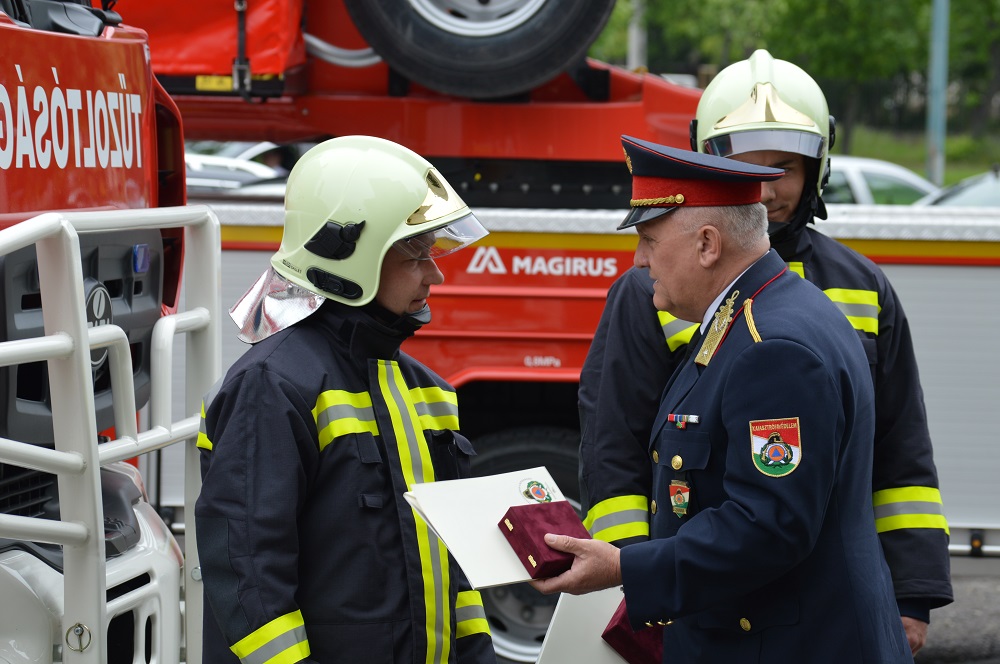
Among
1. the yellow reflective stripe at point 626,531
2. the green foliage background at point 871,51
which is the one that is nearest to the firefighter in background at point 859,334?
the yellow reflective stripe at point 626,531

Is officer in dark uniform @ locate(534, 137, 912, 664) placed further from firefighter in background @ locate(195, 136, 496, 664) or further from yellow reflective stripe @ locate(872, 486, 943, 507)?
yellow reflective stripe @ locate(872, 486, 943, 507)

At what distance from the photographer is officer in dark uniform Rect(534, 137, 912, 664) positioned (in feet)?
6.70

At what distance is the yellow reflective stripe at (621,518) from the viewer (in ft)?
8.82

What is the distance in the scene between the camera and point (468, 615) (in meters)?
2.54

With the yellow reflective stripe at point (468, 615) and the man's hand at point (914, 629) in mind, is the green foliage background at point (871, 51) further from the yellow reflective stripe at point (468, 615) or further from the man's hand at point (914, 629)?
the yellow reflective stripe at point (468, 615)

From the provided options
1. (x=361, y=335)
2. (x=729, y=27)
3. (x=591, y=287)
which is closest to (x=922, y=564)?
(x=361, y=335)

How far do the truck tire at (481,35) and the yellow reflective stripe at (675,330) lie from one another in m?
1.64

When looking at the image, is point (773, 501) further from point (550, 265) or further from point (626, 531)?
point (550, 265)

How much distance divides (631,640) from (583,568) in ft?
1.54

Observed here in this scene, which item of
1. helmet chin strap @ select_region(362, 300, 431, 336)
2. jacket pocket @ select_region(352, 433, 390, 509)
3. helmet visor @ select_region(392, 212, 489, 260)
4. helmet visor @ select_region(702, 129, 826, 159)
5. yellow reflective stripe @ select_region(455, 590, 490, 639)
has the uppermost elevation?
helmet visor @ select_region(702, 129, 826, 159)

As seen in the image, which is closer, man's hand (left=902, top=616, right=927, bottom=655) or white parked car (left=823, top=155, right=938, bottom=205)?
man's hand (left=902, top=616, right=927, bottom=655)

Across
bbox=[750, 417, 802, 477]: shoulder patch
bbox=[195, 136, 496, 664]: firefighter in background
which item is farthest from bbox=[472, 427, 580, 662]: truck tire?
bbox=[750, 417, 802, 477]: shoulder patch

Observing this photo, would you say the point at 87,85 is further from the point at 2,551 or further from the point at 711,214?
the point at 711,214

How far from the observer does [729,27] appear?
69.8 ft
